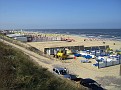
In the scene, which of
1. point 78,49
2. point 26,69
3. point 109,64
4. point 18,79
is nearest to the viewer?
point 18,79

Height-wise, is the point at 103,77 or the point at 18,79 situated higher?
the point at 18,79

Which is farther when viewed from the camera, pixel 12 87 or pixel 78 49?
pixel 78 49

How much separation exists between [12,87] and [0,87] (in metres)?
0.49

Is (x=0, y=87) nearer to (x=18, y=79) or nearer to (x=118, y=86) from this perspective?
(x=18, y=79)

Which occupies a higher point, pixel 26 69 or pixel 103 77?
pixel 26 69

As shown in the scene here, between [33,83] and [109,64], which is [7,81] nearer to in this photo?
[33,83]

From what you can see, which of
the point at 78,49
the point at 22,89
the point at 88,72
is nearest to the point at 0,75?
the point at 22,89

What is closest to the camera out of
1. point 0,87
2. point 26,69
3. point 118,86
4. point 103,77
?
point 0,87

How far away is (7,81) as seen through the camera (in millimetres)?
7504

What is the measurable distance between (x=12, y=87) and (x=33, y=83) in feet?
3.52

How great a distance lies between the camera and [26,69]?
9.52 m

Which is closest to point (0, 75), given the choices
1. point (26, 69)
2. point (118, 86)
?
point (26, 69)

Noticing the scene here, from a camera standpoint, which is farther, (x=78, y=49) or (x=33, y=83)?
(x=78, y=49)

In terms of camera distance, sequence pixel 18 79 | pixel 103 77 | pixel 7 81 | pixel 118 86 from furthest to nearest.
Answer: pixel 103 77 → pixel 118 86 → pixel 18 79 → pixel 7 81
